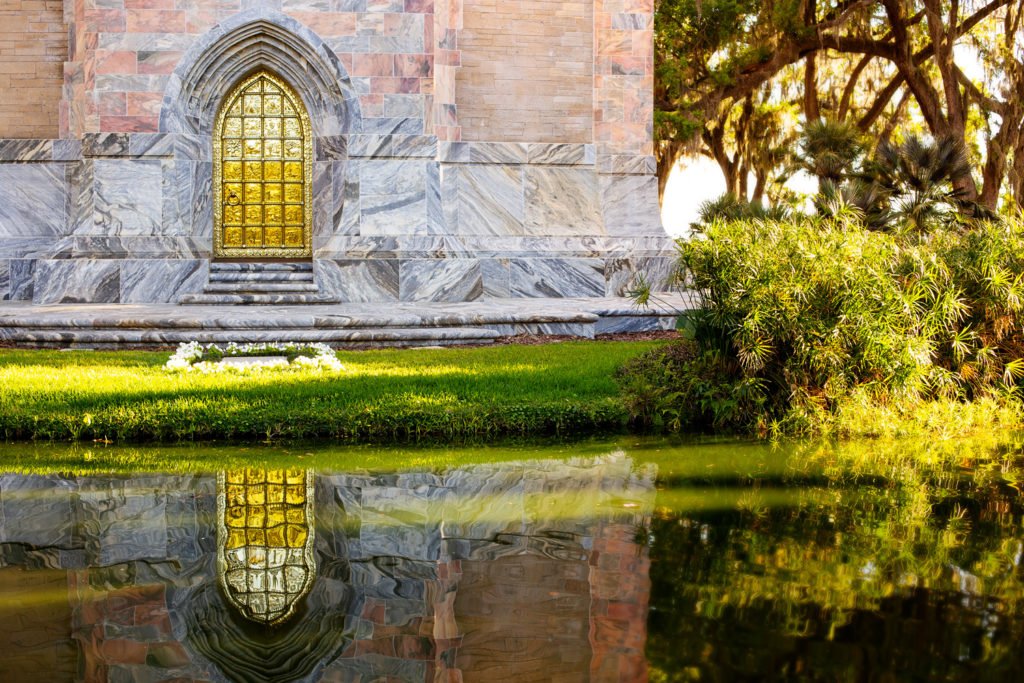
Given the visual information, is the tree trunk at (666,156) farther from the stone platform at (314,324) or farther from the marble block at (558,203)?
the stone platform at (314,324)

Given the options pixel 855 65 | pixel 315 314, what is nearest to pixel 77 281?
pixel 315 314

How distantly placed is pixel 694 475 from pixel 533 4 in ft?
42.9

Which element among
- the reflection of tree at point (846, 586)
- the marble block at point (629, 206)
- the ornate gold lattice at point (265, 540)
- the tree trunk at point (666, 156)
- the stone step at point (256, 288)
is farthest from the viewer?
the tree trunk at point (666, 156)

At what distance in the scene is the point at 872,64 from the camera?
100 ft

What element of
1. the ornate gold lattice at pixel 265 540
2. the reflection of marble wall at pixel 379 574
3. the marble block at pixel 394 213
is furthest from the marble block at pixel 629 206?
the ornate gold lattice at pixel 265 540

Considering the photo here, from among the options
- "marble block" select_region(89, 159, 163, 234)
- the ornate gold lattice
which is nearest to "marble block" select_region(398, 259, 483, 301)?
"marble block" select_region(89, 159, 163, 234)

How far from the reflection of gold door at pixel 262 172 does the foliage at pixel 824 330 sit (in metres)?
8.98

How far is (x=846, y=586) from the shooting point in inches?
184

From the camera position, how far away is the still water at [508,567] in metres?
3.90

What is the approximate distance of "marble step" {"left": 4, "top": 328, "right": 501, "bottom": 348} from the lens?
1273cm

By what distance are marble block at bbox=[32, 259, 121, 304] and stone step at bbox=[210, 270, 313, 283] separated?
137 cm

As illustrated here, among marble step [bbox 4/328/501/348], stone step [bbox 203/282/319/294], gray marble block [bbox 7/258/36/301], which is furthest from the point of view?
gray marble block [bbox 7/258/36/301]

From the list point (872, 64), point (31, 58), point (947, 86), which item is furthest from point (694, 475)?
point (872, 64)

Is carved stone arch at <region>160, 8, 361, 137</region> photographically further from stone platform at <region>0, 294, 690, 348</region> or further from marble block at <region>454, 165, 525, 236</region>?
stone platform at <region>0, 294, 690, 348</region>
